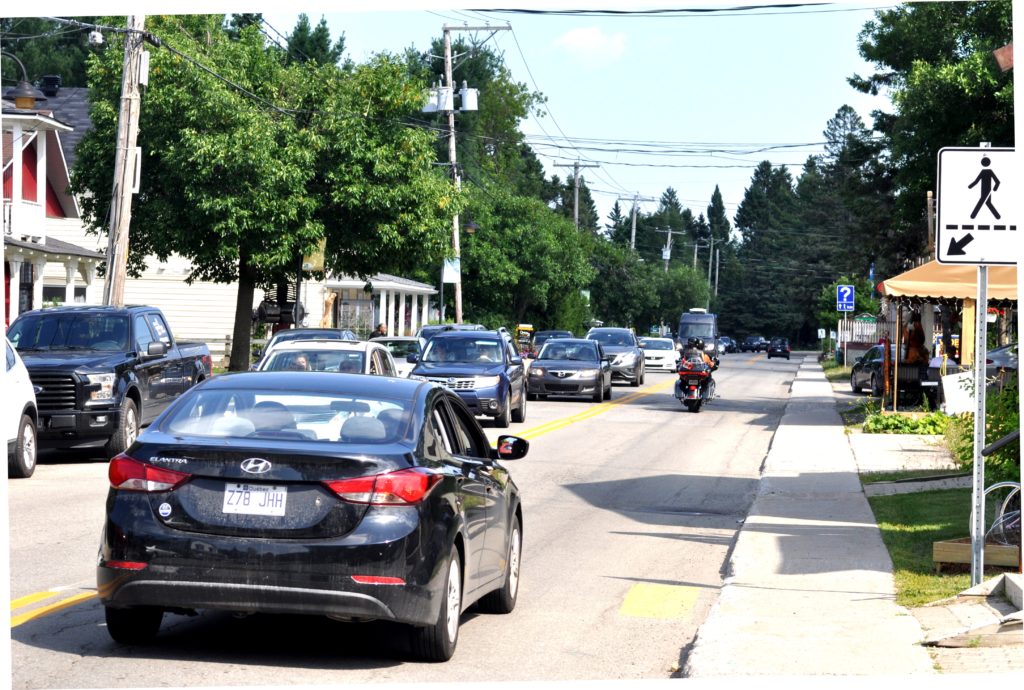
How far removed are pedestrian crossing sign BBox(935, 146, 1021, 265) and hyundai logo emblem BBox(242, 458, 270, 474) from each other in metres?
4.74

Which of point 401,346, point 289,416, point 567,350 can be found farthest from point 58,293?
point 289,416

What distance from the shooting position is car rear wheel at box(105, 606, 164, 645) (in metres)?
7.43

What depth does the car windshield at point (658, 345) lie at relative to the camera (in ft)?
190

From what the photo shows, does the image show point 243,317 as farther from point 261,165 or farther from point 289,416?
point 289,416

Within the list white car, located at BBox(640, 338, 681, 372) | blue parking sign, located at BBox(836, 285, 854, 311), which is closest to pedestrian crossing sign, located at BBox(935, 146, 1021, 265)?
blue parking sign, located at BBox(836, 285, 854, 311)

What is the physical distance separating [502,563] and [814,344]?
5523 inches

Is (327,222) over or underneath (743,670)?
over

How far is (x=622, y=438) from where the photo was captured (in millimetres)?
24422

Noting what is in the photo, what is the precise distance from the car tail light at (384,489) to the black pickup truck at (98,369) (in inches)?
454

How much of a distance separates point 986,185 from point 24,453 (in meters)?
11.3

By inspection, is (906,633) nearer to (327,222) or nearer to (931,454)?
(931,454)

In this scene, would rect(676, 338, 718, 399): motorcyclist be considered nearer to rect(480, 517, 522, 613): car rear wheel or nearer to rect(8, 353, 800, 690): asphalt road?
rect(8, 353, 800, 690): asphalt road

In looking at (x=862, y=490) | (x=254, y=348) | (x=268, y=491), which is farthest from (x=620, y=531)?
(x=254, y=348)

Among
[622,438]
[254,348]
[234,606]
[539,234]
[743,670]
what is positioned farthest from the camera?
[539,234]
